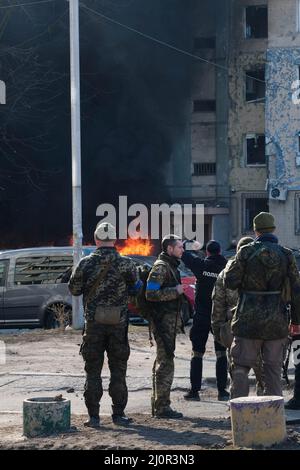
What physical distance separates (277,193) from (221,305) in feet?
102

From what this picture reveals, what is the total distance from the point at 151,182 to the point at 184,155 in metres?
3.33

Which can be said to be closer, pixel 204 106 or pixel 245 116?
pixel 245 116

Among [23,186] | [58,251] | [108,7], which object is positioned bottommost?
[58,251]

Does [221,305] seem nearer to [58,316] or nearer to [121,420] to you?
[121,420]

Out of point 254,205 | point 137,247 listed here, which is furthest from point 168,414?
point 254,205

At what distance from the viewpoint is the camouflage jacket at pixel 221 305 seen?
387 inches

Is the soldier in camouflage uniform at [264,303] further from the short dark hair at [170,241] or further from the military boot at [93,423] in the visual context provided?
A: the military boot at [93,423]

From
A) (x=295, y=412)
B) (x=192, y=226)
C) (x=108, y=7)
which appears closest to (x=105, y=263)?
(x=295, y=412)

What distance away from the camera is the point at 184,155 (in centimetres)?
4200

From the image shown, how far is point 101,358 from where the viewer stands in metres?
9.24

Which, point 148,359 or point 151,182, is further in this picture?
point 151,182

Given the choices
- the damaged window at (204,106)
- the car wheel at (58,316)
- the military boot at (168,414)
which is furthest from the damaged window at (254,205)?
the military boot at (168,414)

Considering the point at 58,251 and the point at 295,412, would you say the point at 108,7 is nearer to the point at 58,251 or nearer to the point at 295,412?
the point at 58,251
